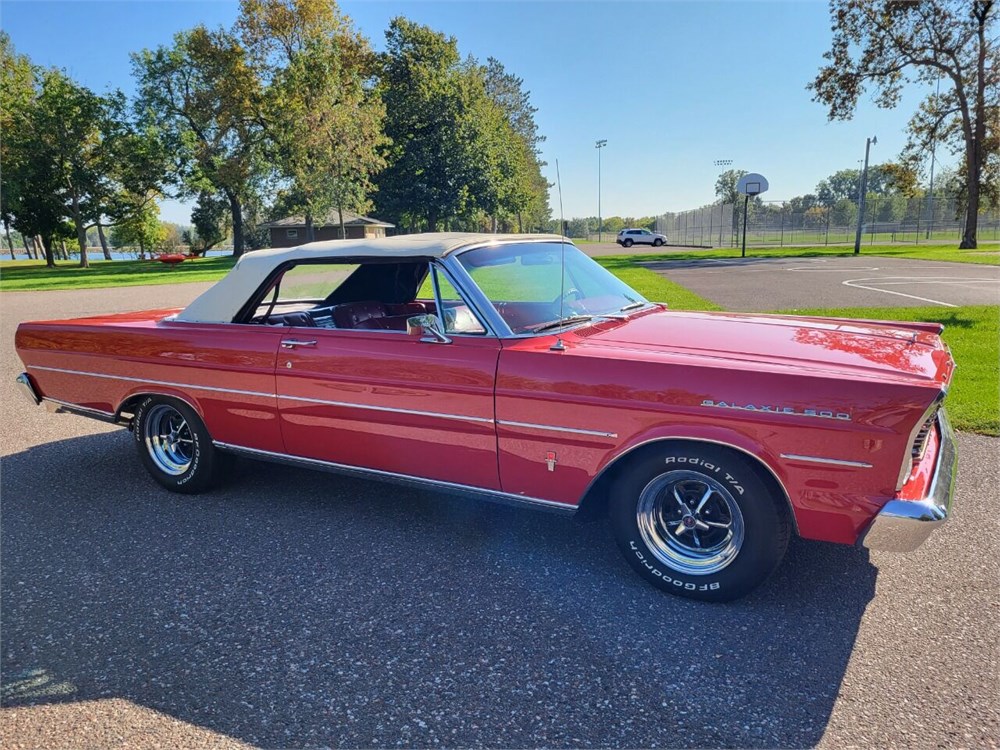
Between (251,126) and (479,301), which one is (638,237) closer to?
(251,126)

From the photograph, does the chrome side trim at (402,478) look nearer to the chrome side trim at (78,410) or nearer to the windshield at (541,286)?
the windshield at (541,286)

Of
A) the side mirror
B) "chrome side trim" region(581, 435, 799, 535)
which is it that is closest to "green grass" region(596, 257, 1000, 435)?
"chrome side trim" region(581, 435, 799, 535)

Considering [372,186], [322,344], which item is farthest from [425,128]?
[322,344]

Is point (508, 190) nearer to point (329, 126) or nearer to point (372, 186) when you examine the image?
point (372, 186)

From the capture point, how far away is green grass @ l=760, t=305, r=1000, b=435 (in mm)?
5320

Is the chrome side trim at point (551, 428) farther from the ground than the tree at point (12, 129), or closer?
closer

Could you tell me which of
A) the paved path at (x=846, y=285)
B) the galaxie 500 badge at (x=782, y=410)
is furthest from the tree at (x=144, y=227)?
the galaxie 500 badge at (x=782, y=410)

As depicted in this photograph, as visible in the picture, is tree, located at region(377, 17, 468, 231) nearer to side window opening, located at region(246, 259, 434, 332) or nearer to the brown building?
the brown building

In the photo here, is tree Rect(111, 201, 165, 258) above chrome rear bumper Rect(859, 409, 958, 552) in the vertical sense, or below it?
above

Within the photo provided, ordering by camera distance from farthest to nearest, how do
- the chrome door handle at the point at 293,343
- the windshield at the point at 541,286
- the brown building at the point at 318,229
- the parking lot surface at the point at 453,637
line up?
the brown building at the point at 318,229
the chrome door handle at the point at 293,343
the windshield at the point at 541,286
the parking lot surface at the point at 453,637

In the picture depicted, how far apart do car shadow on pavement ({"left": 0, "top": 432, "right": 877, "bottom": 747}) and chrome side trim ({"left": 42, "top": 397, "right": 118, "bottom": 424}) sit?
706 mm

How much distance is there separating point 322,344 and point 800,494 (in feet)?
8.10

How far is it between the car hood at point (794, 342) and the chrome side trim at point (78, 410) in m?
3.34

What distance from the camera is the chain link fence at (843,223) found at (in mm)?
42094
